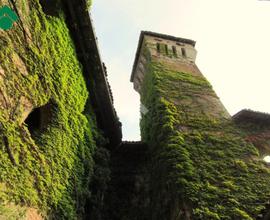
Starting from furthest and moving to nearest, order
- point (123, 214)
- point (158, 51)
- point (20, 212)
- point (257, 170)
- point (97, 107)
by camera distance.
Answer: point (158, 51), point (97, 107), point (123, 214), point (257, 170), point (20, 212)

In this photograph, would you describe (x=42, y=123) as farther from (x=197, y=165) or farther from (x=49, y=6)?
(x=197, y=165)

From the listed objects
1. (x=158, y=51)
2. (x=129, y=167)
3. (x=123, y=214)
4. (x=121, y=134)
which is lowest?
(x=123, y=214)

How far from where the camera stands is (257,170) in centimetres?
782

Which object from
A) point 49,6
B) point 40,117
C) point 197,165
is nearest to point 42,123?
point 40,117

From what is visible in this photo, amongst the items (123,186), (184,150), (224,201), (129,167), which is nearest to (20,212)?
(224,201)

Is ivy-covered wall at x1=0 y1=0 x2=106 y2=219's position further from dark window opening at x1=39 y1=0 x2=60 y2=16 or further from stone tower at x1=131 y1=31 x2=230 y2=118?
stone tower at x1=131 y1=31 x2=230 y2=118

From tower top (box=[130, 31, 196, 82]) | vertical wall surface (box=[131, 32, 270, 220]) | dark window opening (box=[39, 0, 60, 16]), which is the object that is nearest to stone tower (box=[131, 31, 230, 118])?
tower top (box=[130, 31, 196, 82])

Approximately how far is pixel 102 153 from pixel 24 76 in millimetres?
4392

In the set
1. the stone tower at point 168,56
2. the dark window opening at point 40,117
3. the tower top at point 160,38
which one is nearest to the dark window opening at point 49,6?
the dark window opening at point 40,117

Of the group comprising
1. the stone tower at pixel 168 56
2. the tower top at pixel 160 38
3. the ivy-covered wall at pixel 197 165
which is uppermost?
the tower top at pixel 160 38

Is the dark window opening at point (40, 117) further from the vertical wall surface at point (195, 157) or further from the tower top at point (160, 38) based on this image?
the tower top at point (160, 38)

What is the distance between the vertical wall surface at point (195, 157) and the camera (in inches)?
262

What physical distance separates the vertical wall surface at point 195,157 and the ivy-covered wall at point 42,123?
2.02 meters

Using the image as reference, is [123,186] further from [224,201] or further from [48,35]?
[48,35]
